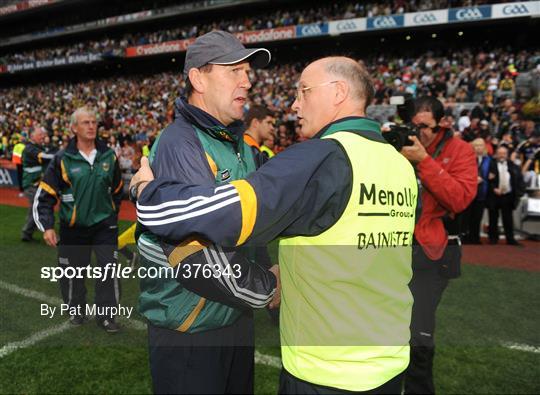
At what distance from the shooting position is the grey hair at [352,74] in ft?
5.55

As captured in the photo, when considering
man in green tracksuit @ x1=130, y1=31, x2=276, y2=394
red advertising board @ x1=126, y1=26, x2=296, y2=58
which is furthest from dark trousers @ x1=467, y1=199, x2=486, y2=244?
red advertising board @ x1=126, y1=26, x2=296, y2=58

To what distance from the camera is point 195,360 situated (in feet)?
6.38

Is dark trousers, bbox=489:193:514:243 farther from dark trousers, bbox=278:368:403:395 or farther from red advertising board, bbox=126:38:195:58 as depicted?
red advertising board, bbox=126:38:195:58

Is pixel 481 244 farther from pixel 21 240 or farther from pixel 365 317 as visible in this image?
pixel 21 240

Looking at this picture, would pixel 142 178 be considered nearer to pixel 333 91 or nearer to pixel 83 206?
pixel 333 91

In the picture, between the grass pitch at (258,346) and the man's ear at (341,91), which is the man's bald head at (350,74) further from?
the grass pitch at (258,346)

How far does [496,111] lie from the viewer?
1395 cm

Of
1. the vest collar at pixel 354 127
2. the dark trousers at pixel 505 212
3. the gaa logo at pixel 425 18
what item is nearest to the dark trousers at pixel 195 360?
the vest collar at pixel 354 127

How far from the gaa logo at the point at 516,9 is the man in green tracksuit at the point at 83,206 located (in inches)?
921

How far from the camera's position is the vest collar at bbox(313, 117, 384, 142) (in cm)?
161

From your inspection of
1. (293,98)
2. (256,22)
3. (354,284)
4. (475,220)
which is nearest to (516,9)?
(293,98)

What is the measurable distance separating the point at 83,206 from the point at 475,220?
21.7 ft

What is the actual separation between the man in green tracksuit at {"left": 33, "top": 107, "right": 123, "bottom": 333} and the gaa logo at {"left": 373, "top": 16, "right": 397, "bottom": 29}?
24.2 m

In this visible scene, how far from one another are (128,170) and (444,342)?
11398mm
